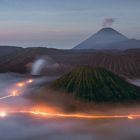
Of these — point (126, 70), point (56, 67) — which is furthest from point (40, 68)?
point (126, 70)

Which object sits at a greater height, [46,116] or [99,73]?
[99,73]

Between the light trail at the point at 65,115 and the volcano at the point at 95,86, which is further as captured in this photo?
the volcano at the point at 95,86

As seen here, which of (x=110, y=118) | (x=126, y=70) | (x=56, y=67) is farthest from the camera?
(x=56, y=67)

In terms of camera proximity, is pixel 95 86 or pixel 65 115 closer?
pixel 65 115

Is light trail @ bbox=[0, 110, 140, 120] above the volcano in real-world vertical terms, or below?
below

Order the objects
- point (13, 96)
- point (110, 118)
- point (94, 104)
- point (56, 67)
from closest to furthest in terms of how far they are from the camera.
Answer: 1. point (110, 118)
2. point (94, 104)
3. point (13, 96)
4. point (56, 67)

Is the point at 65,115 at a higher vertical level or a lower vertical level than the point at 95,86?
lower

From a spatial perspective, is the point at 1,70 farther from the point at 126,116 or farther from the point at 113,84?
the point at 126,116

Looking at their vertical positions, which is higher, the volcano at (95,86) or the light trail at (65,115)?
the volcano at (95,86)
